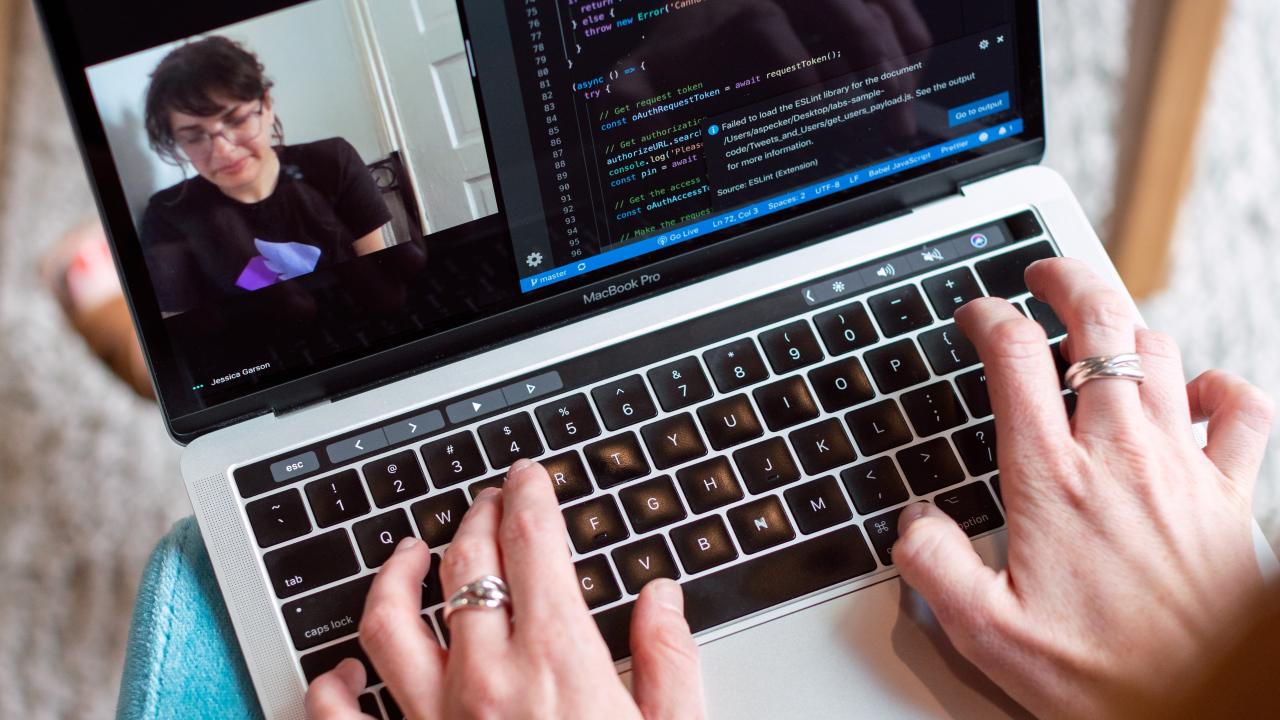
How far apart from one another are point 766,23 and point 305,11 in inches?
9.4

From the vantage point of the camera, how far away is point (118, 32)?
460 millimetres

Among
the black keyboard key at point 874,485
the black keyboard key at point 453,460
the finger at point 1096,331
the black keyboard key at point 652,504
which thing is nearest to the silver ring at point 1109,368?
the finger at point 1096,331

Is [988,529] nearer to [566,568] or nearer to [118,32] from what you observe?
[566,568]

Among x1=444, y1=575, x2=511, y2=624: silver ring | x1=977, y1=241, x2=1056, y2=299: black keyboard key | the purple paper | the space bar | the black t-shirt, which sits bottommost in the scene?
the space bar

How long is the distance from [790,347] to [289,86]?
30 cm

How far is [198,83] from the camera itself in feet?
1.56

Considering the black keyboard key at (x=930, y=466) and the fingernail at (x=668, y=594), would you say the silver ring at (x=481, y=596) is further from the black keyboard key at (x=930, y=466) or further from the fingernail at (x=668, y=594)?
the black keyboard key at (x=930, y=466)

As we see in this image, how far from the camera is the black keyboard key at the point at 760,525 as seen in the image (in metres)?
0.52

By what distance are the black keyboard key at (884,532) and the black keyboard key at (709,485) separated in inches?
2.9

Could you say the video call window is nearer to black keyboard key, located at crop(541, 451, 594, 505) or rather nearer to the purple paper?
the purple paper

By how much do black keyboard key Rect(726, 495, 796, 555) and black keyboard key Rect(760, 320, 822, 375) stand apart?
8cm

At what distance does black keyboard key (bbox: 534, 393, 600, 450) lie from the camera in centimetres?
54

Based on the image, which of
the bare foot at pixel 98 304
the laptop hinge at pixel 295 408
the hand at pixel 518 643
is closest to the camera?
the hand at pixel 518 643

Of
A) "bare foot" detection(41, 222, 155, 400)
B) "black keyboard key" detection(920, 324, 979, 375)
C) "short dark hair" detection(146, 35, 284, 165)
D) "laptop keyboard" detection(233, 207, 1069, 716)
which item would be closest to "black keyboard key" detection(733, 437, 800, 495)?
"laptop keyboard" detection(233, 207, 1069, 716)
